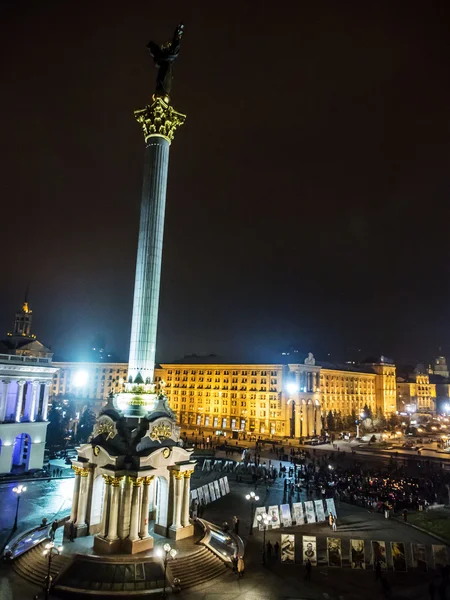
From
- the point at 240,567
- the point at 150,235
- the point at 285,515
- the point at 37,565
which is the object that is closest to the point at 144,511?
the point at 37,565

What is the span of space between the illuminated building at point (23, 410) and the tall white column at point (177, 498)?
107 feet

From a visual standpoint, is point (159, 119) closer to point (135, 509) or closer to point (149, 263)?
point (149, 263)

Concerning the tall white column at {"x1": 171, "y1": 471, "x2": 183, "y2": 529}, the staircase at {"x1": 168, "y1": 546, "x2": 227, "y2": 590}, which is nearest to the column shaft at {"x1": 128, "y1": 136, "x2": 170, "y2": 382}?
the tall white column at {"x1": 171, "y1": 471, "x2": 183, "y2": 529}

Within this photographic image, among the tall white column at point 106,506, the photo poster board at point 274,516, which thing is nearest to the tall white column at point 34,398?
the tall white column at point 106,506

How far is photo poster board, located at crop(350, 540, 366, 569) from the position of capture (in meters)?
26.2

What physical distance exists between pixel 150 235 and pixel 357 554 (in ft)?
84.3

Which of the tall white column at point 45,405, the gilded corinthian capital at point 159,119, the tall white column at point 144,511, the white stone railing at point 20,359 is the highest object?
the gilded corinthian capital at point 159,119

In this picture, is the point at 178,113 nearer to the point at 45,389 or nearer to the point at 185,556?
the point at 185,556

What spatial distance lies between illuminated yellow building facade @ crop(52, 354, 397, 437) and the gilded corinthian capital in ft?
287

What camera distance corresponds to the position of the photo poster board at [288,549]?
26.9m

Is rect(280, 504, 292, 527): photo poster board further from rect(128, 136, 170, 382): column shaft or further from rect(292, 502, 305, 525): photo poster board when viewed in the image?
rect(128, 136, 170, 382): column shaft

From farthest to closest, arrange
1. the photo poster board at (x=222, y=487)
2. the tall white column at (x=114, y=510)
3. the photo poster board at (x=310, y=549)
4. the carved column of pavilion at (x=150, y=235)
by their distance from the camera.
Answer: the photo poster board at (x=222, y=487) < the carved column of pavilion at (x=150, y=235) < the tall white column at (x=114, y=510) < the photo poster board at (x=310, y=549)

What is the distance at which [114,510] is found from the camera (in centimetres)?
2708

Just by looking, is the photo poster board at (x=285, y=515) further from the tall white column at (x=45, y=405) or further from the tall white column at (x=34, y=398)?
the tall white column at (x=45, y=405)
